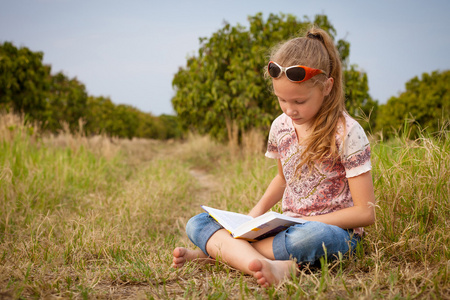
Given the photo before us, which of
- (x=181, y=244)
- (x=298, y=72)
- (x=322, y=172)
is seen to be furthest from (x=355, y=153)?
(x=181, y=244)

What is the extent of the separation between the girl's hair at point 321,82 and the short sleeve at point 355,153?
58 millimetres

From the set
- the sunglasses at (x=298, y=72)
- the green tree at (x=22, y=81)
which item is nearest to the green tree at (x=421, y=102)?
the sunglasses at (x=298, y=72)

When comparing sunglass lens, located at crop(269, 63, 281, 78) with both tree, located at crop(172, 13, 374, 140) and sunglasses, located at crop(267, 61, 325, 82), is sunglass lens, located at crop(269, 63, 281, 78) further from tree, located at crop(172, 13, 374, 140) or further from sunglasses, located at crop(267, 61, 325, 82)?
tree, located at crop(172, 13, 374, 140)

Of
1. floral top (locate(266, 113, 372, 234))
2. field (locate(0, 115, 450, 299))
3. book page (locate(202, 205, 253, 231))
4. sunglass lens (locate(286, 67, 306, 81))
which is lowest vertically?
field (locate(0, 115, 450, 299))

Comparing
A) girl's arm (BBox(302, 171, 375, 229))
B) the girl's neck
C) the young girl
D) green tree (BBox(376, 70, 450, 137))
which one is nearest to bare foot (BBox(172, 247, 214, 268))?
the young girl

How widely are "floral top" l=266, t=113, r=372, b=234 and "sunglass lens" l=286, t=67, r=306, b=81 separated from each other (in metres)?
0.34

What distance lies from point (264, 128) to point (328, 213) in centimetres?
478

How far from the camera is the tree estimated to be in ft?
19.6

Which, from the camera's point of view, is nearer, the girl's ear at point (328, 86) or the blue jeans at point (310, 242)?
the blue jeans at point (310, 242)

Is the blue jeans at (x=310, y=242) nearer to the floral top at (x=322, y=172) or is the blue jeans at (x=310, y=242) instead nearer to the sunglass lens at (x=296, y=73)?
the floral top at (x=322, y=172)

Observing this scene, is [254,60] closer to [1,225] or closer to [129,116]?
[1,225]

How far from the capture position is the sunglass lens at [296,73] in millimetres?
1646

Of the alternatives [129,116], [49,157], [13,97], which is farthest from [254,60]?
[129,116]

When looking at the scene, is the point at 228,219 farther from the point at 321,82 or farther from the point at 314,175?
the point at 321,82
